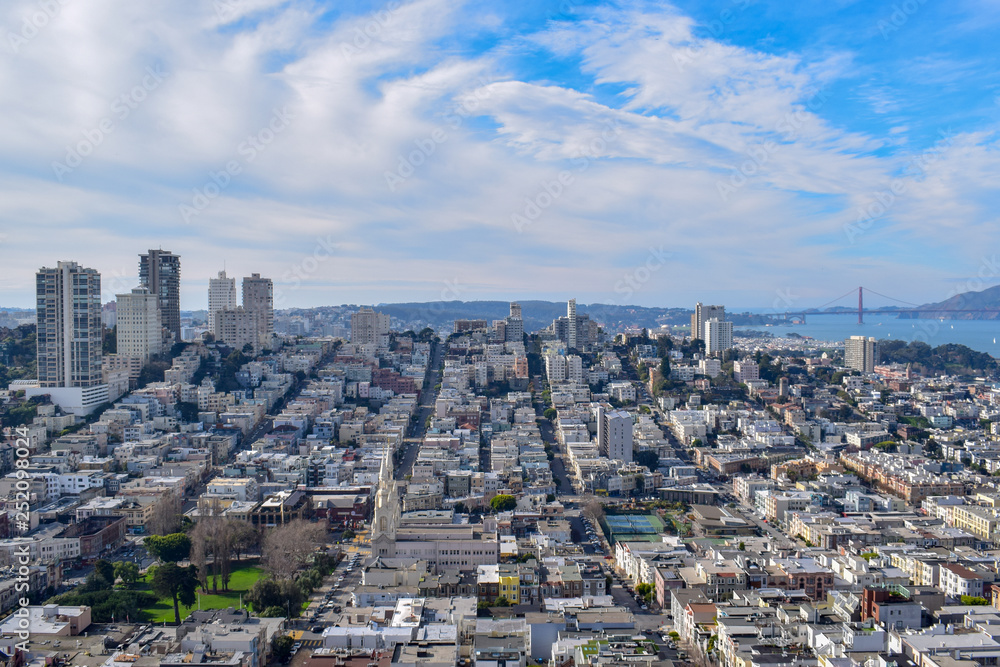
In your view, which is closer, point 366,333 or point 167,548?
point 167,548

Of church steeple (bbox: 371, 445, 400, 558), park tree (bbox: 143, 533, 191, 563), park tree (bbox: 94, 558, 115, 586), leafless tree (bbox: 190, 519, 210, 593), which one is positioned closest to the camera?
park tree (bbox: 94, 558, 115, 586)

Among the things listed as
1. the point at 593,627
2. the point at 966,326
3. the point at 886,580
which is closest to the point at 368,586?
the point at 593,627

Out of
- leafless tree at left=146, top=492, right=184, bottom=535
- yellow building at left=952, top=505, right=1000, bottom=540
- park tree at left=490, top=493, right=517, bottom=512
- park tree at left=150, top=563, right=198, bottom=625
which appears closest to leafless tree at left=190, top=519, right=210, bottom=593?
park tree at left=150, top=563, right=198, bottom=625

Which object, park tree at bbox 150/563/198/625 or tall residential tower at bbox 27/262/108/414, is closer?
park tree at bbox 150/563/198/625

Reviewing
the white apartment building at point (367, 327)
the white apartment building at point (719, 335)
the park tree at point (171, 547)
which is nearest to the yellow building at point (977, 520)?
the park tree at point (171, 547)

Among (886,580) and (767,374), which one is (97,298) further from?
(767,374)

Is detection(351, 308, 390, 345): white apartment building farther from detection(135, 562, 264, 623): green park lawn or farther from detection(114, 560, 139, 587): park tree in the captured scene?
detection(114, 560, 139, 587): park tree

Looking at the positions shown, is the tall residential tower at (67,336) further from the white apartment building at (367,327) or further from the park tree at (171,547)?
the white apartment building at (367,327)
